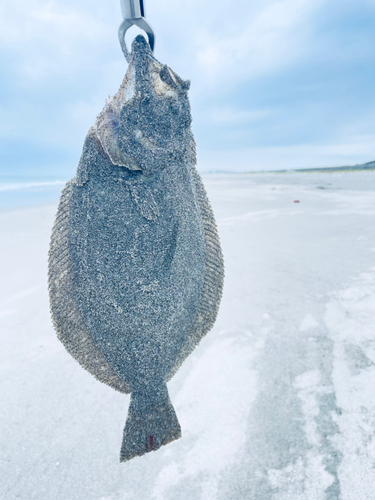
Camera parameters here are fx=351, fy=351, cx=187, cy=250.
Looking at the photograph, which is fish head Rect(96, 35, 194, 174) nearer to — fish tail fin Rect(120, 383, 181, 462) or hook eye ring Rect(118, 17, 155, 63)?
hook eye ring Rect(118, 17, 155, 63)

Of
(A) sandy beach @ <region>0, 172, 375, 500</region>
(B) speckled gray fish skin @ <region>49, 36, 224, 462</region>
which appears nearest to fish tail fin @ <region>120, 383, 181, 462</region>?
(B) speckled gray fish skin @ <region>49, 36, 224, 462</region>

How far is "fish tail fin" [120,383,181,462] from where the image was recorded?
1353 mm

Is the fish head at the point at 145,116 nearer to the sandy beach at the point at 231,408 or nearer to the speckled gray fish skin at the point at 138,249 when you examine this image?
the speckled gray fish skin at the point at 138,249

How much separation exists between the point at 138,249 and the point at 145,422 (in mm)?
699

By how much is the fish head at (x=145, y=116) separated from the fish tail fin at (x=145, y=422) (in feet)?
2.80

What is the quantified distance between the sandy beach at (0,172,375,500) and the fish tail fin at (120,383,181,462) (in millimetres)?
612

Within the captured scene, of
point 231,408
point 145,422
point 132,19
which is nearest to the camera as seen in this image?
point 132,19

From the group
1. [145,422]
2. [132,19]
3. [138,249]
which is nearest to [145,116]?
[132,19]

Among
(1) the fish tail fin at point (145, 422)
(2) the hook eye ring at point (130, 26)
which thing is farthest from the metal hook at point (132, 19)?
(1) the fish tail fin at point (145, 422)

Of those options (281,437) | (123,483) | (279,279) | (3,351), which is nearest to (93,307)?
(123,483)

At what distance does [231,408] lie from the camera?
7.36 feet

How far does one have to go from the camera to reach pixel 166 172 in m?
1.12

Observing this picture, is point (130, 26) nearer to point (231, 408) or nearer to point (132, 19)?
point (132, 19)

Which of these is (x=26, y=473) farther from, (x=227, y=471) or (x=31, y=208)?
(x=31, y=208)
